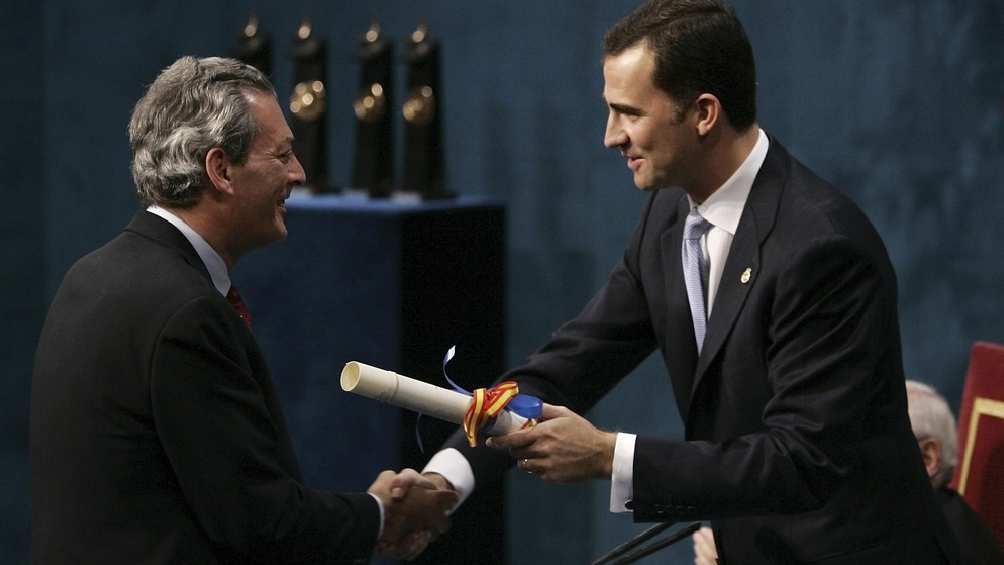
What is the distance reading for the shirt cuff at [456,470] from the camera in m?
3.03

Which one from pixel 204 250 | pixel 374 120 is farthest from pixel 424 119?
pixel 204 250

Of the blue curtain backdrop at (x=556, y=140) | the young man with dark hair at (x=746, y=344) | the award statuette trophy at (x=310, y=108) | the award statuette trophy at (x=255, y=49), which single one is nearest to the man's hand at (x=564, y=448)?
the young man with dark hair at (x=746, y=344)

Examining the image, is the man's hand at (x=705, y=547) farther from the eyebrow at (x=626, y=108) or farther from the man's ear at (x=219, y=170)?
the man's ear at (x=219, y=170)

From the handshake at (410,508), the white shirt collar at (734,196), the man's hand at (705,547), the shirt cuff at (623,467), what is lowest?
the man's hand at (705,547)

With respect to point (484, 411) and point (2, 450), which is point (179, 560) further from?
point (2, 450)

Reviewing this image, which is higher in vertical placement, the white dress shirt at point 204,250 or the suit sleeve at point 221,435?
the white dress shirt at point 204,250

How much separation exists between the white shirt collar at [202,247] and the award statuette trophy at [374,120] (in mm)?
2139

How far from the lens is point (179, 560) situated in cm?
231

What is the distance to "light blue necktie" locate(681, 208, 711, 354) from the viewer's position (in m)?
2.71

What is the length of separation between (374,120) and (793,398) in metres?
2.44

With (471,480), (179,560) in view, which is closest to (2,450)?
(471,480)

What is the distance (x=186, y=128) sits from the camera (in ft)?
8.22

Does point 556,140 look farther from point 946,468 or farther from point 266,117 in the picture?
point 266,117

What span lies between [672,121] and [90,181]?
3.59 metres
